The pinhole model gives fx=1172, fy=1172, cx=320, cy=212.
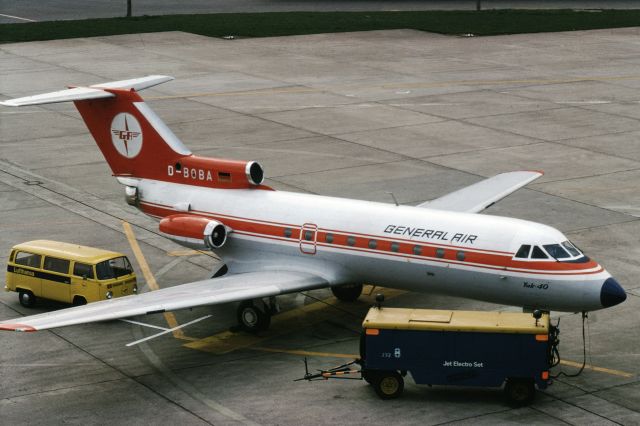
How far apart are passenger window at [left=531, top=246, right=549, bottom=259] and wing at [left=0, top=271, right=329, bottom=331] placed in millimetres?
5700

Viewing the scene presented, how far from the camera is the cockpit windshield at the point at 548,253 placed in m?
29.4

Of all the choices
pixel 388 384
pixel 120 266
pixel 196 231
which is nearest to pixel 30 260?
pixel 120 266

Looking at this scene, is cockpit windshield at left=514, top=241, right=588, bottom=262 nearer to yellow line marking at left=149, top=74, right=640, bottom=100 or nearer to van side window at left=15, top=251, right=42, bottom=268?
van side window at left=15, top=251, right=42, bottom=268

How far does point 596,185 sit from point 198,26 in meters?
45.0

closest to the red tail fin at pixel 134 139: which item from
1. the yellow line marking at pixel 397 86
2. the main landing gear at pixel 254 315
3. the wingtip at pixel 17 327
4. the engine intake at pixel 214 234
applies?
the engine intake at pixel 214 234

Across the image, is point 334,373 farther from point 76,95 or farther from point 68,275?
point 76,95

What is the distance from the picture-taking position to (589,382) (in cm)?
2830

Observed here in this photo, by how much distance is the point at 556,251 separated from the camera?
29578mm

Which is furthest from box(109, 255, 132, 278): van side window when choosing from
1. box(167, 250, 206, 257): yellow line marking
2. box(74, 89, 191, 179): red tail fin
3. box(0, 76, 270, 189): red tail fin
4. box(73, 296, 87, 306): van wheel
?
box(167, 250, 206, 257): yellow line marking

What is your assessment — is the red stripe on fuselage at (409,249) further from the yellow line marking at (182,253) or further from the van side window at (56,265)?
the yellow line marking at (182,253)

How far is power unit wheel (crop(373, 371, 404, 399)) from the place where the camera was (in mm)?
27250

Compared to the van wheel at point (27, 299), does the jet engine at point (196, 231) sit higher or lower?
higher

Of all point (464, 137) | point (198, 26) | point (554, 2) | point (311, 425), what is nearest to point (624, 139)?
point (464, 137)

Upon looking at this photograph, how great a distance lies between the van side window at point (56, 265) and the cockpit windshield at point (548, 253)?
12855 mm
